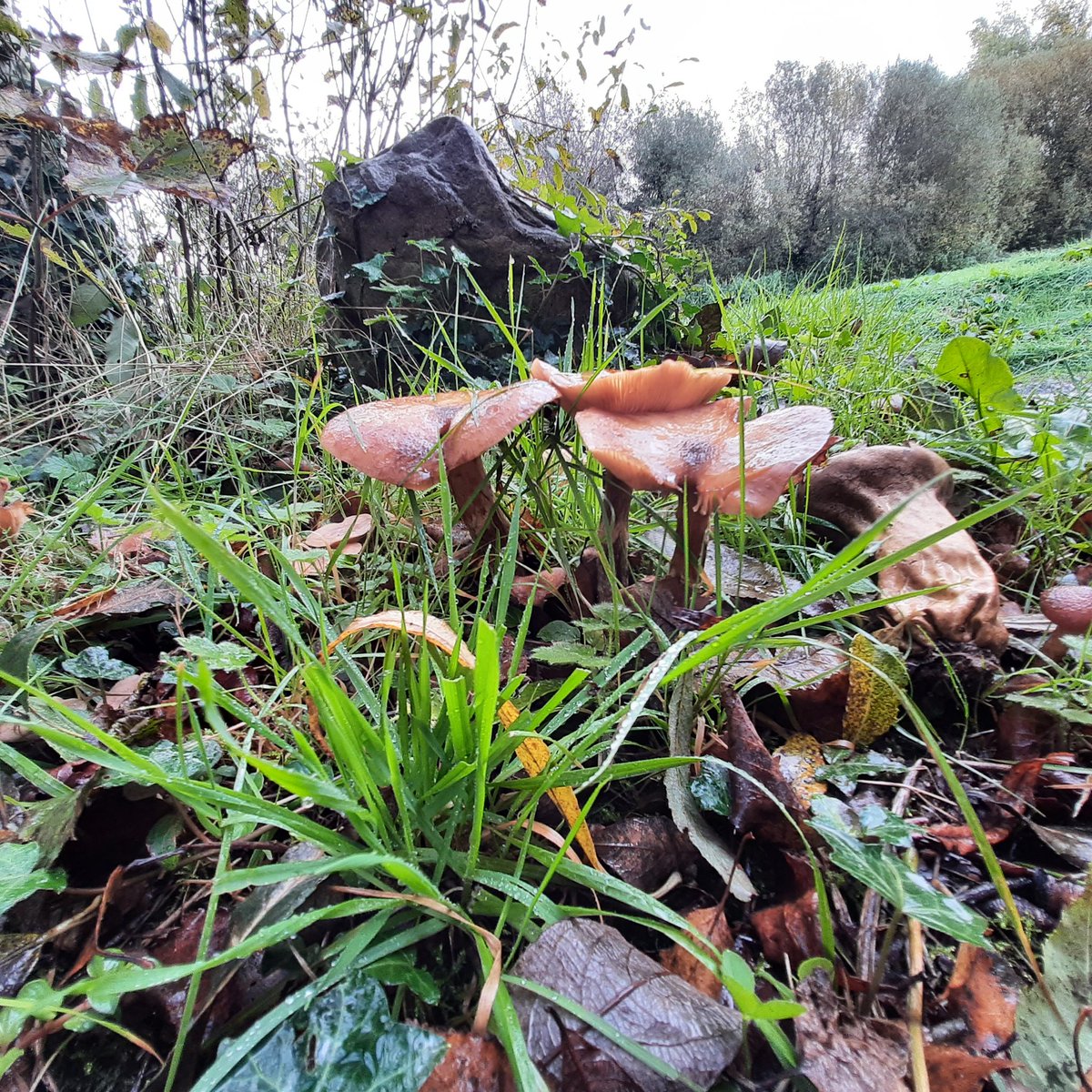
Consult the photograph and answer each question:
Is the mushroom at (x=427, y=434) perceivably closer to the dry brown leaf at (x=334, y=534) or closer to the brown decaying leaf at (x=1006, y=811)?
the dry brown leaf at (x=334, y=534)

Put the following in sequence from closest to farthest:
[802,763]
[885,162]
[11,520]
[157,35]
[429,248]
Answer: [802,763]
[11,520]
[157,35]
[429,248]
[885,162]

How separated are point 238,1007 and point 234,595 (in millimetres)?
737

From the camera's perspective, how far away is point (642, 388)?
960mm

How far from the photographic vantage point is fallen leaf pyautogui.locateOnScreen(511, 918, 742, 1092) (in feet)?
1.47

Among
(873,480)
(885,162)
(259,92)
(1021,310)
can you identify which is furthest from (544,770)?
(885,162)

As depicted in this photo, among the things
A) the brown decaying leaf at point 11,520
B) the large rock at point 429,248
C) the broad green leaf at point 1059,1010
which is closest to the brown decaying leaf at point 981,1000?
the broad green leaf at point 1059,1010

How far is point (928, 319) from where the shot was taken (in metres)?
3.76

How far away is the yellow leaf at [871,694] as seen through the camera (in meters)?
0.79

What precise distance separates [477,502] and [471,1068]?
2.91 ft

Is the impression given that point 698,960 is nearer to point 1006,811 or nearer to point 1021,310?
point 1006,811

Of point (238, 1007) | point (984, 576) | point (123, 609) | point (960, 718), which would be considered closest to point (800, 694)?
point (960, 718)

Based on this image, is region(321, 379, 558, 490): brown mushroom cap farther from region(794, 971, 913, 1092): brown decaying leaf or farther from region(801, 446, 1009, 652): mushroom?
region(794, 971, 913, 1092): brown decaying leaf

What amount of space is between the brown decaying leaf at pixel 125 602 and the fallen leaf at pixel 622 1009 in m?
0.88

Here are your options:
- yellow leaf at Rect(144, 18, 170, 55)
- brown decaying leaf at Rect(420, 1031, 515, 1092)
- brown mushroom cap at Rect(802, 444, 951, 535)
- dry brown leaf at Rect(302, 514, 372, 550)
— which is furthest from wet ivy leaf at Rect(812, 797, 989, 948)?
yellow leaf at Rect(144, 18, 170, 55)
